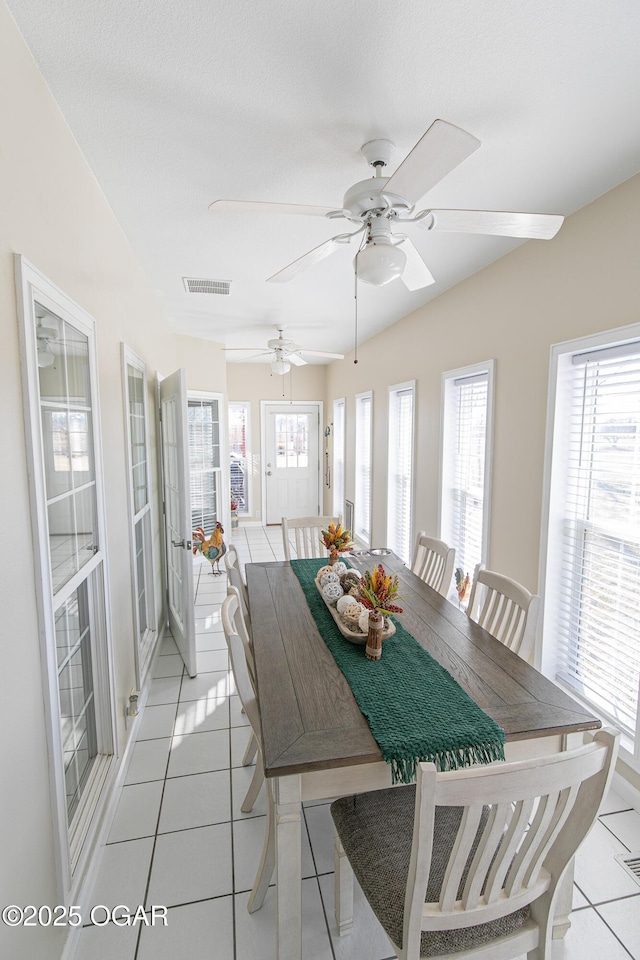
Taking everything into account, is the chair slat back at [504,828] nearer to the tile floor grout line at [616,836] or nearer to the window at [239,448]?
the tile floor grout line at [616,836]

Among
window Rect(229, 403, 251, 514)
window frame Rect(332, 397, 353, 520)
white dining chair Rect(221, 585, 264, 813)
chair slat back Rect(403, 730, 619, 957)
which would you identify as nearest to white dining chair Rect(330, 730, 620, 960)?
chair slat back Rect(403, 730, 619, 957)

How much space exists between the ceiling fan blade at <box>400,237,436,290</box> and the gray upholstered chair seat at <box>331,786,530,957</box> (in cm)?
192

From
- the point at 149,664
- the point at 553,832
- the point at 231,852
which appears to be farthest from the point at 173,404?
the point at 553,832

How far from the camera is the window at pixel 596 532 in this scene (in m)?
1.98

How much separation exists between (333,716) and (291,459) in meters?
6.28

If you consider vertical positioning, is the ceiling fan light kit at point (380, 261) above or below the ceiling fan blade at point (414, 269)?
below

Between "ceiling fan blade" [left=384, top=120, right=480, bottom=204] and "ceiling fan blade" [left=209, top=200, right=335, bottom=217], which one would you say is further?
"ceiling fan blade" [left=209, top=200, right=335, bottom=217]

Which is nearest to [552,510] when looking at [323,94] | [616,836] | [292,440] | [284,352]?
[616,836]

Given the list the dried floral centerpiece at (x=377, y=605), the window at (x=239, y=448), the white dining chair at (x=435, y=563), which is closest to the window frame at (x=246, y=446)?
the window at (x=239, y=448)

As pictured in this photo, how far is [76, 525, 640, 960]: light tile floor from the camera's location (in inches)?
56.1

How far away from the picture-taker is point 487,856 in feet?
3.08

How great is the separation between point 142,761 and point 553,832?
6.42 ft

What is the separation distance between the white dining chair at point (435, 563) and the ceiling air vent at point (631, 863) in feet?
3.92

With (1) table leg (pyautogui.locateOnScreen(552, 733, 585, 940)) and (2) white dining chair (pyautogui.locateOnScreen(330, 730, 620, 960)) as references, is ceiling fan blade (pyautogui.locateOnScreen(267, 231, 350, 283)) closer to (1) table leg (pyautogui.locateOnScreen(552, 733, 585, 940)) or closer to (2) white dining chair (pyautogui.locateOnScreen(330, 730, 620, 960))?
(2) white dining chair (pyautogui.locateOnScreen(330, 730, 620, 960))
